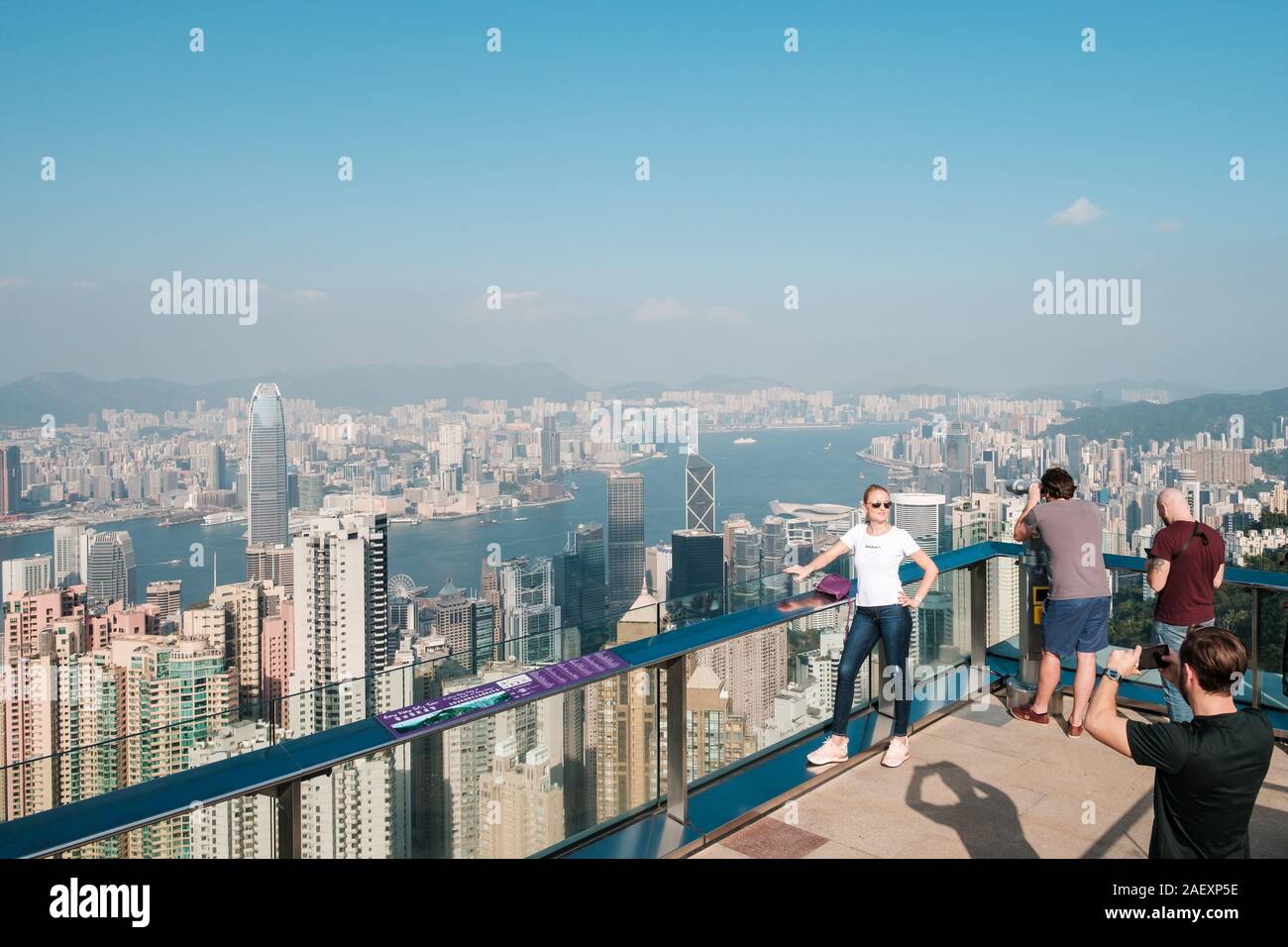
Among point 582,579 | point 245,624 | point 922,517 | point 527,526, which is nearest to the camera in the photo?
point 922,517


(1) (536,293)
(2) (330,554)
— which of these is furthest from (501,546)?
(1) (536,293)

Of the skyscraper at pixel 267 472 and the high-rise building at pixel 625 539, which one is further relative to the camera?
the skyscraper at pixel 267 472

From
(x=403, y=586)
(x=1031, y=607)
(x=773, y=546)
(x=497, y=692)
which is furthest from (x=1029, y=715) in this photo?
(x=403, y=586)

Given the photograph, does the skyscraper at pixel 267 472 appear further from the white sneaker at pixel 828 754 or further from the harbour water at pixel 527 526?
the white sneaker at pixel 828 754

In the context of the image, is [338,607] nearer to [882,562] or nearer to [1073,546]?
[882,562]

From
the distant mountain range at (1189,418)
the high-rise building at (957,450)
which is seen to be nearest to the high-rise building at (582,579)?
the high-rise building at (957,450)
